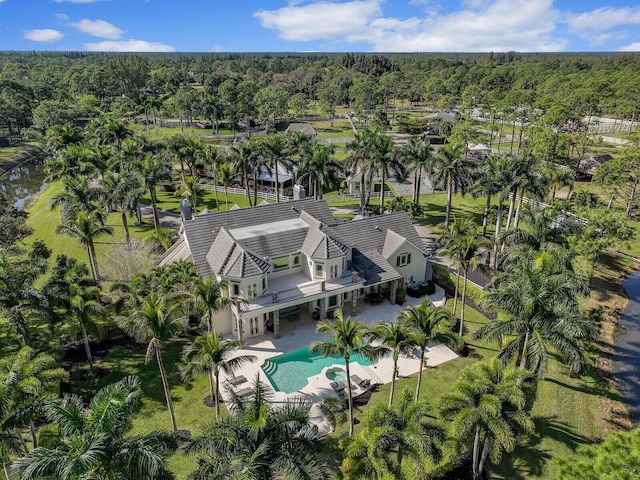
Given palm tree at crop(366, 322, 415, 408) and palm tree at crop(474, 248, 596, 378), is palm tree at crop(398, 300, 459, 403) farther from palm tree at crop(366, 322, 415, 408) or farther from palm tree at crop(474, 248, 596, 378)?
palm tree at crop(474, 248, 596, 378)

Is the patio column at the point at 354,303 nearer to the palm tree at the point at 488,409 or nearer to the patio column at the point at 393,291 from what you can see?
the patio column at the point at 393,291

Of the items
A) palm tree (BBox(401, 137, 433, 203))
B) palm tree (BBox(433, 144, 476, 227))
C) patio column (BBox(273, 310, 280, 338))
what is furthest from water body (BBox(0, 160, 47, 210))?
palm tree (BBox(433, 144, 476, 227))

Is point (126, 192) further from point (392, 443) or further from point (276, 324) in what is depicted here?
point (392, 443)

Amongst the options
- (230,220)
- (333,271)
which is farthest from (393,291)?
(230,220)

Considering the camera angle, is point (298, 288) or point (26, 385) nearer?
point (26, 385)

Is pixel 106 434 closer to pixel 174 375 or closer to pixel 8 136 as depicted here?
pixel 174 375

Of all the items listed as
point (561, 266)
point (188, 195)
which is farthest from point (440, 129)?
point (561, 266)
